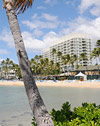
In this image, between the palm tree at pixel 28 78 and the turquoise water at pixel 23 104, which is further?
the turquoise water at pixel 23 104

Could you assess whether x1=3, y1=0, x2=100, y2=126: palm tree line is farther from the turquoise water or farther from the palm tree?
the turquoise water

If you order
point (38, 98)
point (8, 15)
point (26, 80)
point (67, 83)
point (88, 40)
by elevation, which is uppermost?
point (88, 40)

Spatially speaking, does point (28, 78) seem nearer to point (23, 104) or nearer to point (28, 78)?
point (28, 78)

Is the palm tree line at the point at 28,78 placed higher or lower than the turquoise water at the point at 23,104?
higher

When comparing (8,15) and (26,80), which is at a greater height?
(8,15)

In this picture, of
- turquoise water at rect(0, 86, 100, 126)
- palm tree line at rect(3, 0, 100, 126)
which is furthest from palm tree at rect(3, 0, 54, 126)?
turquoise water at rect(0, 86, 100, 126)

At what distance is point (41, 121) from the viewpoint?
3646 millimetres

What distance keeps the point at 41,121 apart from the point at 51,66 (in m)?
100

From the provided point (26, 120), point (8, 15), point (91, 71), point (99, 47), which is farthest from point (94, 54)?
point (8, 15)

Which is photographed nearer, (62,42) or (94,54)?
(94,54)

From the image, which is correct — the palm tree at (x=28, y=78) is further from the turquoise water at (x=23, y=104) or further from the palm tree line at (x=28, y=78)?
the turquoise water at (x=23, y=104)

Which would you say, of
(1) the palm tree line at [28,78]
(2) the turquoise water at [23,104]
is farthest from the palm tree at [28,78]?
(2) the turquoise water at [23,104]

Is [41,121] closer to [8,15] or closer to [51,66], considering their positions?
[8,15]

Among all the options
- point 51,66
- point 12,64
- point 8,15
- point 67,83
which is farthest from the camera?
point 12,64
